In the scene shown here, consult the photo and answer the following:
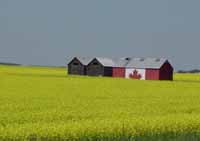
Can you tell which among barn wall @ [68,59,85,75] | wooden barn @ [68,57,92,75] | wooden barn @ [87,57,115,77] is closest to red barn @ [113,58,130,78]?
wooden barn @ [87,57,115,77]

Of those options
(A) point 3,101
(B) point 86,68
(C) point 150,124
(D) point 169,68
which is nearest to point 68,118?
(C) point 150,124

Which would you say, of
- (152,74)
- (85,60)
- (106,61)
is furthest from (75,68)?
(152,74)

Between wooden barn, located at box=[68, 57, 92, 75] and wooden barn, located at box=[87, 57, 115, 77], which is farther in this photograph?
wooden barn, located at box=[68, 57, 92, 75]

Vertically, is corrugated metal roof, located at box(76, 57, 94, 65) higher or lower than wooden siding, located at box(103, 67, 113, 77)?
higher

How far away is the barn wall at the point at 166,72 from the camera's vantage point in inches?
3578

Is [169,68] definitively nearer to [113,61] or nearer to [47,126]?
[113,61]

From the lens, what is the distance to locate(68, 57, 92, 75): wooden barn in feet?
339

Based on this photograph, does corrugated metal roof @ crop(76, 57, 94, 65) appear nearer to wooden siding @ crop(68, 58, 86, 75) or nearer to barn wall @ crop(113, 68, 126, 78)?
wooden siding @ crop(68, 58, 86, 75)

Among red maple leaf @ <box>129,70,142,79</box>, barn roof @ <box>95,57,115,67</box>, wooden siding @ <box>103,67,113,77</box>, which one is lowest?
red maple leaf @ <box>129,70,142,79</box>

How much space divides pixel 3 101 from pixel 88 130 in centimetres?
1167

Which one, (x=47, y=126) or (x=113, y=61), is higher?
(x=113, y=61)

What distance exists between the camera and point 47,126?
17.6 metres

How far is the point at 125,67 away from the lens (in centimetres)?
9925

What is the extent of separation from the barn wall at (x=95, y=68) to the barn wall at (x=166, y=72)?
1257 centimetres
